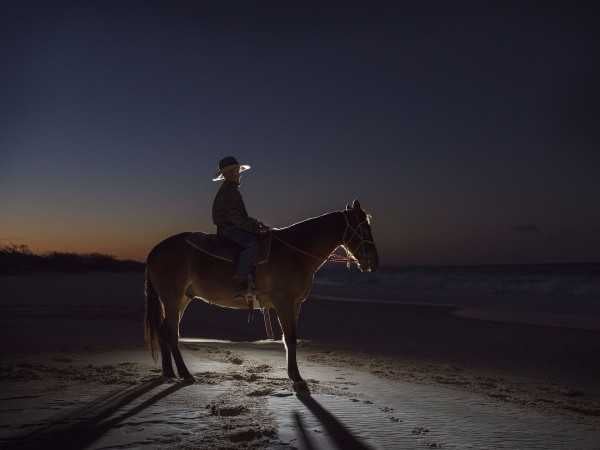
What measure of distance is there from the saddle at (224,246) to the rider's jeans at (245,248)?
0.27 ft

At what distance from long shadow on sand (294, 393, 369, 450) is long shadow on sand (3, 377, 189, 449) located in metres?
1.68

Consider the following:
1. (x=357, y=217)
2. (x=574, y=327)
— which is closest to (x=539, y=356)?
(x=574, y=327)

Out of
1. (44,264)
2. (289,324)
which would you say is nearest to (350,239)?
(289,324)

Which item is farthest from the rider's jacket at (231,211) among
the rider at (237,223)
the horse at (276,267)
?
the horse at (276,267)

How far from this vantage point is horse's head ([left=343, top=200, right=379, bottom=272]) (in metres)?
7.38

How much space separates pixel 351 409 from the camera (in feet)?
18.6

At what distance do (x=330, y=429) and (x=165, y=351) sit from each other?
3.28 metres

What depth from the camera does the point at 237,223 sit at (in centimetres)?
736

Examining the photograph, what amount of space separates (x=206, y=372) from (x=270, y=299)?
1559mm

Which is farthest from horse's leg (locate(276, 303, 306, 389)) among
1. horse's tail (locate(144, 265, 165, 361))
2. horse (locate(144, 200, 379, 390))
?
horse's tail (locate(144, 265, 165, 361))

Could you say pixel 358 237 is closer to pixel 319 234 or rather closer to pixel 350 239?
pixel 350 239

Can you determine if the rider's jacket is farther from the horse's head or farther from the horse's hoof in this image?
the horse's hoof

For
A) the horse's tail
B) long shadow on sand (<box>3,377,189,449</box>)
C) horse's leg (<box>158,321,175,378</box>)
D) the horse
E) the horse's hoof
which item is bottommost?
the horse's hoof

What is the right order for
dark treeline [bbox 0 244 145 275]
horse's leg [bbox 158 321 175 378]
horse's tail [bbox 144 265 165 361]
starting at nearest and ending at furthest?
horse's leg [bbox 158 321 175 378] < horse's tail [bbox 144 265 165 361] < dark treeline [bbox 0 244 145 275]
